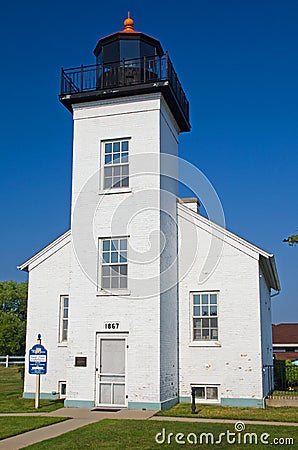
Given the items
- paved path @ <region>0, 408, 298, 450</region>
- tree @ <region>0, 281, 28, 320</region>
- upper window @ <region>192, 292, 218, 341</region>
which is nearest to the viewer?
paved path @ <region>0, 408, 298, 450</region>

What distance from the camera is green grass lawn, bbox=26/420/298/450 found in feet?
31.4

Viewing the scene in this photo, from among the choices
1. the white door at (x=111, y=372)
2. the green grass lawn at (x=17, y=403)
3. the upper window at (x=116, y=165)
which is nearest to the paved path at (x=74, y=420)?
the white door at (x=111, y=372)

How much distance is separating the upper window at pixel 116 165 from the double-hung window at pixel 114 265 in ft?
5.68

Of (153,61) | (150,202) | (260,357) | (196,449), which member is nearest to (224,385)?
(260,357)

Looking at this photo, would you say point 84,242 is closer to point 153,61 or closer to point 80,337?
point 80,337

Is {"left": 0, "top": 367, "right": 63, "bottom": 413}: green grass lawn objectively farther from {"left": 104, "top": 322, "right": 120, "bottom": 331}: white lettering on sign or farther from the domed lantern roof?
the domed lantern roof

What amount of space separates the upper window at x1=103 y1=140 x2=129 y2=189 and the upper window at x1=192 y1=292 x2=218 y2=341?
13.9ft

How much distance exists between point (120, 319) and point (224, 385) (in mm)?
3687

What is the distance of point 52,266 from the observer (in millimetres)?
18047

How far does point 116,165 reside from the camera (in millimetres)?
16297

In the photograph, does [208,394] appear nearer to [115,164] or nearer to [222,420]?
[222,420]

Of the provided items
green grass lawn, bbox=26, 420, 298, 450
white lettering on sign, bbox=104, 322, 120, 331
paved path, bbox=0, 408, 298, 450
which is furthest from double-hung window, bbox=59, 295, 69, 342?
green grass lawn, bbox=26, 420, 298, 450

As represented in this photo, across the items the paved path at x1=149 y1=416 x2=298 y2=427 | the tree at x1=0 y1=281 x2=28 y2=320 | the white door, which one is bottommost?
the paved path at x1=149 y1=416 x2=298 y2=427

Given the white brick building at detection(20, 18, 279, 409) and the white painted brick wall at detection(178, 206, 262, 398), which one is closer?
the white brick building at detection(20, 18, 279, 409)
